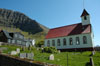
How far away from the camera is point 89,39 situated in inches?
1261

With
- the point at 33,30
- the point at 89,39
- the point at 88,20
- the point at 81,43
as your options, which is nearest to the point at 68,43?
the point at 81,43

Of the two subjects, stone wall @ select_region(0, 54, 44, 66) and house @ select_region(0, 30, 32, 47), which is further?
house @ select_region(0, 30, 32, 47)

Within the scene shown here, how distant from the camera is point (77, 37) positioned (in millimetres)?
35094

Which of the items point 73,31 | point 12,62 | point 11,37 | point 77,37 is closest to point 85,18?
point 73,31

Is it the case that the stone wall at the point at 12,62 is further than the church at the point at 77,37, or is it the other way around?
the church at the point at 77,37

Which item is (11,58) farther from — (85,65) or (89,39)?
(89,39)

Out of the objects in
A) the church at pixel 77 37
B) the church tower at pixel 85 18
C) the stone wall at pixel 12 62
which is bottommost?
the stone wall at pixel 12 62

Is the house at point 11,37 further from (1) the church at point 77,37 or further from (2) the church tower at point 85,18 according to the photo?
(2) the church tower at point 85,18

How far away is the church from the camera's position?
3253 cm

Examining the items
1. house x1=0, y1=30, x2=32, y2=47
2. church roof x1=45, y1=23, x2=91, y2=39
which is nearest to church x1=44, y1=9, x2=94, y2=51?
church roof x1=45, y1=23, x2=91, y2=39

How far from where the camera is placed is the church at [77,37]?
32.5 m

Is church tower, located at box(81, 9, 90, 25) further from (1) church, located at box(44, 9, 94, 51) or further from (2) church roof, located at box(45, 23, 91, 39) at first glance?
(2) church roof, located at box(45, 23, 91, 39)

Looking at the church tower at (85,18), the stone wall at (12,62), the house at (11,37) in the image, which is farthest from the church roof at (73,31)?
the stone wall at (12,62)

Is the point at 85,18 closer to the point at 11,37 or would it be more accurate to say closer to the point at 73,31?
the point at 73,31
